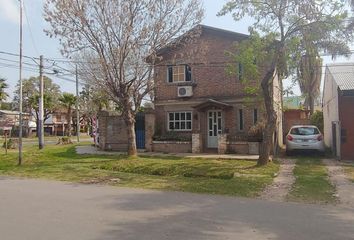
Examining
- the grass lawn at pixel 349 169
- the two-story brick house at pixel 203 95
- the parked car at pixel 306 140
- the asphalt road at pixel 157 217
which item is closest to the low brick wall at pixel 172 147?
the two-story brick house at pixel 203 95

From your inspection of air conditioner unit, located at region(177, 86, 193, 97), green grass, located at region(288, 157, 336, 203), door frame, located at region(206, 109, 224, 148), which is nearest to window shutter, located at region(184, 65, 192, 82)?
air conditioner unit, located at region(177, 86, 193, 97)

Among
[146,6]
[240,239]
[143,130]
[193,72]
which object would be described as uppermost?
[146,6]

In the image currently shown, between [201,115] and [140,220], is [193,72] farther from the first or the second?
[140,220]

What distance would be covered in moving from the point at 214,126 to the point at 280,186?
458 inches

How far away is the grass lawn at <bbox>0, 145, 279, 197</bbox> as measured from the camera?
11.8 metres

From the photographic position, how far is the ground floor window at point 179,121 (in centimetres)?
2369

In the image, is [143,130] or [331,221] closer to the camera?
[331,221]

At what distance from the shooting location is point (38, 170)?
16.4m

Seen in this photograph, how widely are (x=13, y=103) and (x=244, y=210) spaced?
266ft

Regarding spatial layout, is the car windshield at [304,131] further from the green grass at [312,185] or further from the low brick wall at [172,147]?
the low brick wall at [172,147]

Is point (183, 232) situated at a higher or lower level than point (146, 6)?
lower

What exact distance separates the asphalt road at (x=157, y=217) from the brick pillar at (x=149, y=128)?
12.0 m

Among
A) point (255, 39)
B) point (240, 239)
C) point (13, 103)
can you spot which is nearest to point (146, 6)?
point (255, 39)

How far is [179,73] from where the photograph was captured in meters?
24.0
